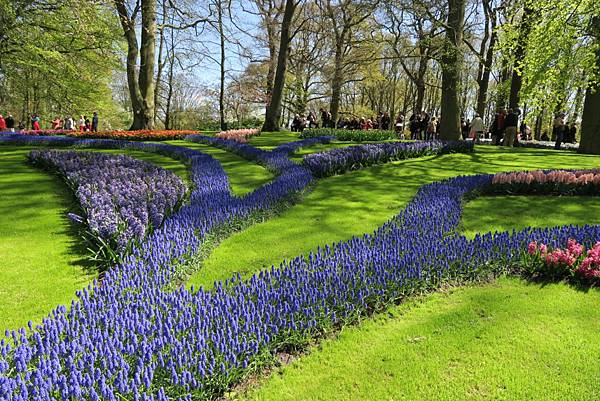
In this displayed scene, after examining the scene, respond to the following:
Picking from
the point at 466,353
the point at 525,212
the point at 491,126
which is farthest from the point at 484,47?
the point at 466,353

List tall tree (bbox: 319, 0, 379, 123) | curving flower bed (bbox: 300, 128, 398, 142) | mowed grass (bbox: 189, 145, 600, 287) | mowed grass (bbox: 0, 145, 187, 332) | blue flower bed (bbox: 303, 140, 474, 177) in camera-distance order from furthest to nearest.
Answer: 1. tall tree (bbox: 319, 0, 379, 123)
2. curving flower bed (bbox: 300, 128, 398, 142)
3. blue flower bed (bbox: 303, 140, 474, 177)
4. mowed grass (bbox: 189, 145, 600, 287)
5. mowed grass (bbox: 0, 145, 187, 332)

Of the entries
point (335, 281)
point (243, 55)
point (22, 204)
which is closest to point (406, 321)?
point (335, 281)

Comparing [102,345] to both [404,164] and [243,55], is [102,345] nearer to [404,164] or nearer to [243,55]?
[404,164]

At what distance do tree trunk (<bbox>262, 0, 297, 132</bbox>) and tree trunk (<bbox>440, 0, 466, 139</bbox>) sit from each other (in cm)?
829

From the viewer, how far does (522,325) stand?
4.05 meters

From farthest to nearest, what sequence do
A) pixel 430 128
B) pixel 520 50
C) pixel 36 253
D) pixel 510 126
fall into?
1. pixel 430 128
2. pixel 510 126
3. pixel 520 50
4. pixel 36 253

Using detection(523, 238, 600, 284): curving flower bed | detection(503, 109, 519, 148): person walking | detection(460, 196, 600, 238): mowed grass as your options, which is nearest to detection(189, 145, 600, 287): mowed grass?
detection(460, 196, 600, 238): mowed grass

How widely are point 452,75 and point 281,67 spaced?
9.36 meters

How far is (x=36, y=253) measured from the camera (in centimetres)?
562

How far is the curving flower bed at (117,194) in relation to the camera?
543 centimetres

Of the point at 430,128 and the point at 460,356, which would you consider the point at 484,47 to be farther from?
the point at 460,356

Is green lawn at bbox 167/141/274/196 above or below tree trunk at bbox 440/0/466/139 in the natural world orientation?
below

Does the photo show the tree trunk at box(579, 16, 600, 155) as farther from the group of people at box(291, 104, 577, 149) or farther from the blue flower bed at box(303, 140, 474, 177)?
the blue flower bed at box(303, 140, 474, 177)

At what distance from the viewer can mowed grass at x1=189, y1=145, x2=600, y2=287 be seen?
18.4ft
